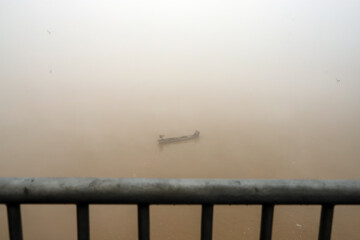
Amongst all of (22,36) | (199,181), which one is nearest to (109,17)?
(22,36)

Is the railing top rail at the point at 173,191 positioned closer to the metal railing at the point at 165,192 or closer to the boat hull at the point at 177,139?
the metal railing at the point at 165,192

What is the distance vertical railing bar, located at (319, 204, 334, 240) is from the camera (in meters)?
0.51

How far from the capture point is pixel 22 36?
4.46ft

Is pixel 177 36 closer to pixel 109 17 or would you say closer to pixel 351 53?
pixel 109 17

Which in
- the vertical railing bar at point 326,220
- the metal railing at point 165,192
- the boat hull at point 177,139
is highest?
the metal railing at point 165,192

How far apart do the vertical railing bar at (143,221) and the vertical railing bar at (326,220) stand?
1.17 ft

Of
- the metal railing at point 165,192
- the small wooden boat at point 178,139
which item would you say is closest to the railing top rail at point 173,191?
the metal railing at point 165,192

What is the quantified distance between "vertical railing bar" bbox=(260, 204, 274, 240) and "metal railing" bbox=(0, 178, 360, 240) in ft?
0.04

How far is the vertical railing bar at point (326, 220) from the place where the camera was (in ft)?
1.68

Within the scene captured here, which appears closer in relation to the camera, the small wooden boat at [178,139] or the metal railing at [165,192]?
the metal railing at [165,192]

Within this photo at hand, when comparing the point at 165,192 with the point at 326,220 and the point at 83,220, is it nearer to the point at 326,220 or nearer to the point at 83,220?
the point at 83,220

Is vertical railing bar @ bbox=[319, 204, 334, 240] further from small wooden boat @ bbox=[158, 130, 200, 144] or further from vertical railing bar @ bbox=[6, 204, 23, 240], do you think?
small wooden boat @ bbox=[158, 130, 200, 144]

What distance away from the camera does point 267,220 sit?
52 cm

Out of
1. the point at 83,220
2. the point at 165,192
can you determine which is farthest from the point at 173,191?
the point at 83,220
